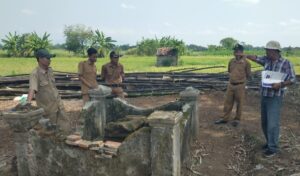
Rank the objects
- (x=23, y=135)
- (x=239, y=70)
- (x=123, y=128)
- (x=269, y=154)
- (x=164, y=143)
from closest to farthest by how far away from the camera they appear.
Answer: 1. (x=164, y=143)
2. (x=23, y=135)
3. (x=123, y=128)
4. (x=269, y=154)
5. (x=239, y=70)

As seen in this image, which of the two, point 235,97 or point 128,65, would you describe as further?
point 128,65

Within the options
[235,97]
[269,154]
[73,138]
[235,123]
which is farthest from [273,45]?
[73,138]

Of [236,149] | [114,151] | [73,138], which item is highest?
[73,138]

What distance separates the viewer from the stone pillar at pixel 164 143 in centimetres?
462

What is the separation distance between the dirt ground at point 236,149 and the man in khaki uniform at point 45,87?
102 cm

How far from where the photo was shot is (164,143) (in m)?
4.68

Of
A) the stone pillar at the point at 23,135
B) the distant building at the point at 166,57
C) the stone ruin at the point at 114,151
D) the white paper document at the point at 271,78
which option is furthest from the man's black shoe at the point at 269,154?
the distant building at the point at 166,57

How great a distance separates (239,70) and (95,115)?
347 cm

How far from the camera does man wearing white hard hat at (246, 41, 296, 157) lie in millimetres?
5953

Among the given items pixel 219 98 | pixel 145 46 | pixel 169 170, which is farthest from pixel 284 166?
pixel 145 46

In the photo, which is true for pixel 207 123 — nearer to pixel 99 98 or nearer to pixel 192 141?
pixel 192 141

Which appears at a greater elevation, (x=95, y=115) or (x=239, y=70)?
(x=239, y=70)

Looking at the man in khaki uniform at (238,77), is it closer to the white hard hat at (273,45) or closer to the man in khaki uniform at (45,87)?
the white hard hat at (273,45)

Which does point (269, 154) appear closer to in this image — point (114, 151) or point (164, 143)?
point (164, 143)
